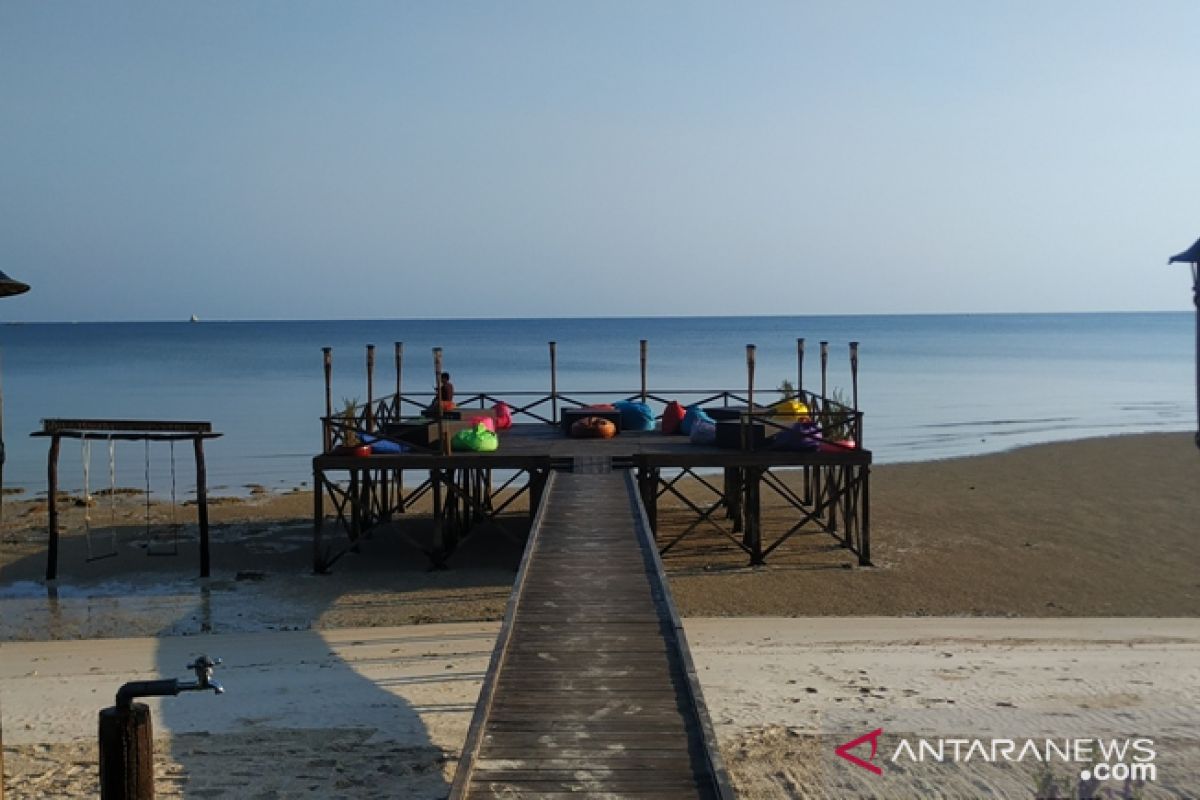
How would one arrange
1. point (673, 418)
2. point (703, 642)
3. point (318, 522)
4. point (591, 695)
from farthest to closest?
point (673, 418), point (318, 522), point (703, 642), point (591, 695)

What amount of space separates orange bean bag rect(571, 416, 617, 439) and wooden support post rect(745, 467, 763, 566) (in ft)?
9.14

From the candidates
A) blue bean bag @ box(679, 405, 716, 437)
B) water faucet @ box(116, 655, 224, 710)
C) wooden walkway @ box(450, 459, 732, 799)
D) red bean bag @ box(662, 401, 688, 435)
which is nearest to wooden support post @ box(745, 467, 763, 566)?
blue bean bag @ box(679, 405, 716, 437)

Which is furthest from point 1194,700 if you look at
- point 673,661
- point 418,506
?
point 418,506

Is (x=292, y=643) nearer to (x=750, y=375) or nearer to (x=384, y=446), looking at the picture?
(x=384, y=446)

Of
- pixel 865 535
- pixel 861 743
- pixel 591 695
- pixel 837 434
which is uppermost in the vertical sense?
pixel 837 434

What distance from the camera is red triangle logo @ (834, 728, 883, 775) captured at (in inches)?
326

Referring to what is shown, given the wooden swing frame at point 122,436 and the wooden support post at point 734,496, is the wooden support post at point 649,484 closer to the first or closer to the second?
the wooden support post at point 734,496

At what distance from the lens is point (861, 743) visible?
8773mm

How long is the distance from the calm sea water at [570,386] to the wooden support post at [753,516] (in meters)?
5.07

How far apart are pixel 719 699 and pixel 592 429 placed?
9339 mm

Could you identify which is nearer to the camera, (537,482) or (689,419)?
(537,482)

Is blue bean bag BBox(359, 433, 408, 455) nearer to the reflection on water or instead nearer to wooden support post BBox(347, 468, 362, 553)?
wooden support post BBox(347, 468, 362, 553)

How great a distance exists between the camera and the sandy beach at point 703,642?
8.70 m

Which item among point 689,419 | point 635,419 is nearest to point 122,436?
point 635,419
